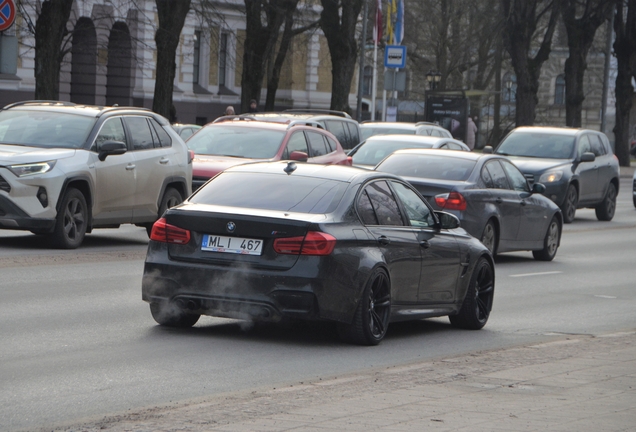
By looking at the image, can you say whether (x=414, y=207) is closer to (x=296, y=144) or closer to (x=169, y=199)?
(x=169, y=199)

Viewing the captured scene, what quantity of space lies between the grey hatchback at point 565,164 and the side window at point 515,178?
626cm

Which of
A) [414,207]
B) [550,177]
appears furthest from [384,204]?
[550,177]

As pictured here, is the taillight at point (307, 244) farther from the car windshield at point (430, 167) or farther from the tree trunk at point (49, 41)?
the tree trunk at point (49, 41)

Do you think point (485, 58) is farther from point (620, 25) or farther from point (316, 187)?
point (316, 187)

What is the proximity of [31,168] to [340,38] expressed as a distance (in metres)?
26.4

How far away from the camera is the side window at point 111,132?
626 inches

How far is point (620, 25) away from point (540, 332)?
147 feet

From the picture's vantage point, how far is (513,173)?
59.3 ft

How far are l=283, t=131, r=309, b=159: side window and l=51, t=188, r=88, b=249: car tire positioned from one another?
203 inches

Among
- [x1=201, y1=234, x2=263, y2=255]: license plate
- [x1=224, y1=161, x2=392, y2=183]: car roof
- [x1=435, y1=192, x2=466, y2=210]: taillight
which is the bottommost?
[x1=435, y1=192, x2=466, y2=210]: taillight

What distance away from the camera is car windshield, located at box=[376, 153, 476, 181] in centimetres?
1659

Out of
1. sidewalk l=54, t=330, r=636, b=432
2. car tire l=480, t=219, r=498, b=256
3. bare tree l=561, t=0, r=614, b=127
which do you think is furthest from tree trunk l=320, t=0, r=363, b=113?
sidewalk l=54, t=330, r=636, b=432

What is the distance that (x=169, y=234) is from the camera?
31.3 feet

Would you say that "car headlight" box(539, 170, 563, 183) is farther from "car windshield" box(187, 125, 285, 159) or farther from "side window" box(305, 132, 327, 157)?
"car windshield" box(187, 125, 285, 159)
